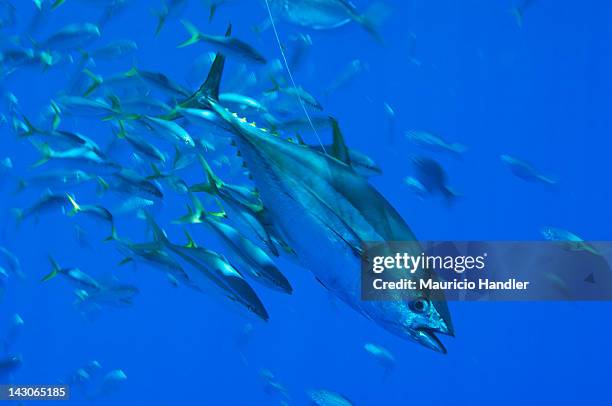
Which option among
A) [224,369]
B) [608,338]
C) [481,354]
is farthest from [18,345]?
[608,338]

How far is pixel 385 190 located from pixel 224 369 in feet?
20.5

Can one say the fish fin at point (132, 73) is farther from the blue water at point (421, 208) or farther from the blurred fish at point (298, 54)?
the blue water at point (421, 208)

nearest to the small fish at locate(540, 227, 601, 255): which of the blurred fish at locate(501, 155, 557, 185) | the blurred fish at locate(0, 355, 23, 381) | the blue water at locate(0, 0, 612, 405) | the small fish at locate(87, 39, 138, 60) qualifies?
the blurred fish at locate(501, 155, 557, 185)

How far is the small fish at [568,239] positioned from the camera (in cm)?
423

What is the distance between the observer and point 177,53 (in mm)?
16406

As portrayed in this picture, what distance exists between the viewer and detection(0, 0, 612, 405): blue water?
13.8 m

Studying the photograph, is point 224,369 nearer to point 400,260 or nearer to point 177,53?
point 177,53

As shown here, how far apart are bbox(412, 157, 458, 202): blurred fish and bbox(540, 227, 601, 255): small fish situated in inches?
30.9

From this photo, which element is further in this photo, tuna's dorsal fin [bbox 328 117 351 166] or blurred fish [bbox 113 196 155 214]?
blurred fish [bbox 113 196 155 214]

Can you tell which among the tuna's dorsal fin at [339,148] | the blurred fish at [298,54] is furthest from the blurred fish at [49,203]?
the tuna's dorsal fin at [339,148]

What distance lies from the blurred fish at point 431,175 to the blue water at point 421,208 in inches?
329

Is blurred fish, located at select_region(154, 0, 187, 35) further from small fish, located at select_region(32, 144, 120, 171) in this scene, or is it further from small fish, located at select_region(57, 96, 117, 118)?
small fish, located at select_region(32, 144, 120, 171)

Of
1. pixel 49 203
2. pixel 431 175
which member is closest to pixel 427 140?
pixel 431 175

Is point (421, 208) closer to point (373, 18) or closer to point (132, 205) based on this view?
point (132, 205)
